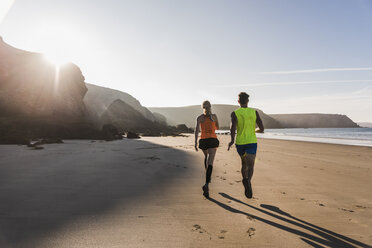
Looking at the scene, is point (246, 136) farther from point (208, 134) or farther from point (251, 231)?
point (251, 231)

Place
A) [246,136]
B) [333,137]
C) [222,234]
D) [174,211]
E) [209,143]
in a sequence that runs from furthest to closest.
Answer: [333,137], [209,143], [246,136], [174,211], [222,234]

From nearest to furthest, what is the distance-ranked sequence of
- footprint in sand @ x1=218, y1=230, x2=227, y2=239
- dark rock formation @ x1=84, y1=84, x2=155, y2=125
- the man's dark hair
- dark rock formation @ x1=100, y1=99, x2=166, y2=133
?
footprint in sand @ x1=218, y1=230, x2=227, y2=239 < the man's dark hair < dark rock formation @ x1=100, y1=99, x2=166, y2=133 < dark rock formation @ x1=84, y1=84, x2=155, y2=125

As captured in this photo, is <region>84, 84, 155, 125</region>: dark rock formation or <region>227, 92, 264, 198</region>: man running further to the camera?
<region>84, 84, 155, 125</region>: dark rock formation

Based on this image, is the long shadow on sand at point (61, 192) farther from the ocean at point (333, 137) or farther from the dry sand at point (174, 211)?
the ocean at point (333, 137)

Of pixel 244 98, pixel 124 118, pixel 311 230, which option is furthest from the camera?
pixel 124 118

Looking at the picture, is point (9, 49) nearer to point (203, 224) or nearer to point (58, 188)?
point (58, 188)

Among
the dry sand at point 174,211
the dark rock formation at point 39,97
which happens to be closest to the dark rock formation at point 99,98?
the dark rock formation at point 39,97

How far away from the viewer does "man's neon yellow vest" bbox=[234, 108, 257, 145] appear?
15.2ft

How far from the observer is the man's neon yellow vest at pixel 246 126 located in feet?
15.2

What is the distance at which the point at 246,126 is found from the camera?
15.3ft

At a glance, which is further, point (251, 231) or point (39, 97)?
point (39, 97)

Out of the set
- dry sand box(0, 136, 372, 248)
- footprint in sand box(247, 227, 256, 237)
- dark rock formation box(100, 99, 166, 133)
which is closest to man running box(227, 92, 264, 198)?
dry sand box(0, 136, 372, 248)

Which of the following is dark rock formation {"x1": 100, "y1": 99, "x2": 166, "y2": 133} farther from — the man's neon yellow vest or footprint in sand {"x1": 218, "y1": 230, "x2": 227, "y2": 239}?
footprint in sand {"x1": 218, "y1": 230, "x2": 227, "y2": 239}

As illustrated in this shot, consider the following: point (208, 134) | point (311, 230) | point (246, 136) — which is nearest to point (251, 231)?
point (311, 230)
